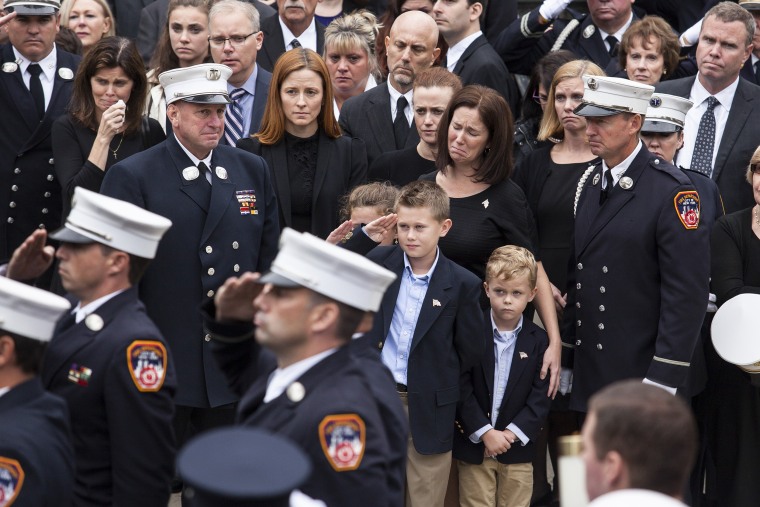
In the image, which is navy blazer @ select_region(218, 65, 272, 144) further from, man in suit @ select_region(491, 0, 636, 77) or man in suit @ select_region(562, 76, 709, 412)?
man in suit @ select_region(562, 76, 709, 412)

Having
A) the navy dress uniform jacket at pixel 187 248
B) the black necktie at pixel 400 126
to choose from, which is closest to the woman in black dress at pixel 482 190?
the black necktie at pixel 400 126

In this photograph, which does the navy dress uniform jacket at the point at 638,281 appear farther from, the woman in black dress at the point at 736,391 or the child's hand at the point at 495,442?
the woman in black dress at the point at 736,391

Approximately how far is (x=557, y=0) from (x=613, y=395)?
5481mm

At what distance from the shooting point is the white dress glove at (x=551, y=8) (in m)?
8.09

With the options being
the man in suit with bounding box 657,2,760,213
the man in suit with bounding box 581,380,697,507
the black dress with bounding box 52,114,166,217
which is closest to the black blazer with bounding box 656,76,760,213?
the man in suit with bounding box 657,2,760,213

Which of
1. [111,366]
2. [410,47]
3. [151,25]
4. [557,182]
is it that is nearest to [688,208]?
[557,182]

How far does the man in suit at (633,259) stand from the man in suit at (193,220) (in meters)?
1.61

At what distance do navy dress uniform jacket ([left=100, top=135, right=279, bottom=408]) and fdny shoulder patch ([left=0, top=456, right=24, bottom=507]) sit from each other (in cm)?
197

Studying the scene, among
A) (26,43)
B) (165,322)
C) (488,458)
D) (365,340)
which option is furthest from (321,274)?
(26,43)

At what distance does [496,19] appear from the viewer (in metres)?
8.90

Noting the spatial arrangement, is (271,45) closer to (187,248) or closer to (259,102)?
(259,102)

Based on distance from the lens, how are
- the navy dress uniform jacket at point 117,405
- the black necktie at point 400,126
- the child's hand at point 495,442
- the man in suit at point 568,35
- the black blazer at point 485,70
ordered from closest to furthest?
the navy dress uniform jacket at point 117,405 → the child's hand at point 495,442 → the black necktie at point 400,126 → the black blazer at point 485,70 → the man in suit at point 568,35

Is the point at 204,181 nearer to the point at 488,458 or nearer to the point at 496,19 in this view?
the point at 488,458

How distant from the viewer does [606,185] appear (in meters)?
5.86
